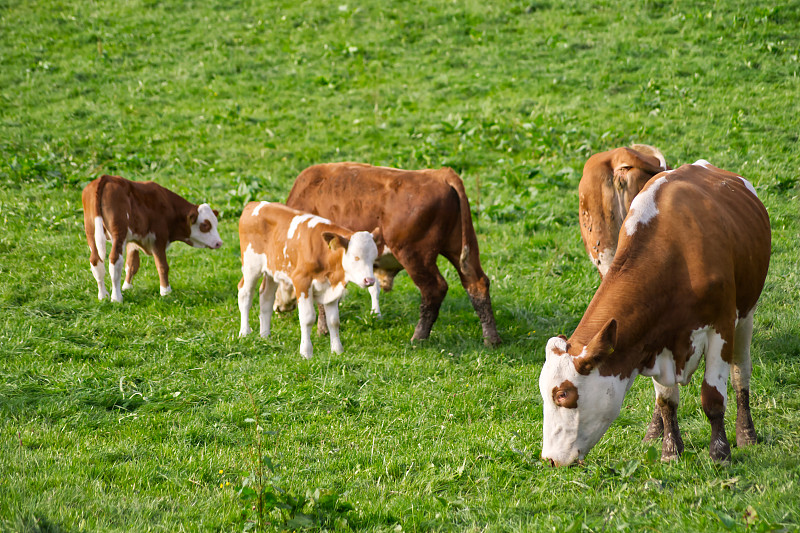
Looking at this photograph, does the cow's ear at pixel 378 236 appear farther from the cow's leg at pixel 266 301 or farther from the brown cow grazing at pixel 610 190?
the brown cow grazing at pixel 610 190

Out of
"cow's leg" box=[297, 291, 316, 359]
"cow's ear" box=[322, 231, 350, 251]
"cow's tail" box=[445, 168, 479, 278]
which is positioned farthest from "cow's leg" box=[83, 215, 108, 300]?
"cow's tail" box=[445, 168, 479, 278]

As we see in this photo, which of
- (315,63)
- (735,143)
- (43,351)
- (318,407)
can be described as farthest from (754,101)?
(43,351)

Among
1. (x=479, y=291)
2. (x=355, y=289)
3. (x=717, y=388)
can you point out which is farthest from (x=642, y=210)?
(x=355, y=289)

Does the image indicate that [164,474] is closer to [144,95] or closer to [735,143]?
[735,143]

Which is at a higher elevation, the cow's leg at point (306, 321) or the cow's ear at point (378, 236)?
the cow's ear at point (378, 236)

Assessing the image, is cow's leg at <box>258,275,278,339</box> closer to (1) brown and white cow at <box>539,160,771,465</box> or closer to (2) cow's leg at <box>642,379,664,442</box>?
(2) cow's leg at <box>642,379,664,442</box>

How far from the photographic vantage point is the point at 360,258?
A: 820 centimetres

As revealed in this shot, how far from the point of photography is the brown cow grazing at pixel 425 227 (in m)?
8.93

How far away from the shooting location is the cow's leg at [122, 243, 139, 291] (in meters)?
10.7

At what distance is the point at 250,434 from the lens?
621 centimetres

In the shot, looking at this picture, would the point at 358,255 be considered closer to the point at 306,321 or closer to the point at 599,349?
the point at 306,321

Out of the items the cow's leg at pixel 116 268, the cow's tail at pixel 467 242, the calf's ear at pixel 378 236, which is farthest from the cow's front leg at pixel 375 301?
the cow's leg at pixel 116 268

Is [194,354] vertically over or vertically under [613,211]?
under

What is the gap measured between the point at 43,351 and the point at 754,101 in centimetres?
1390
